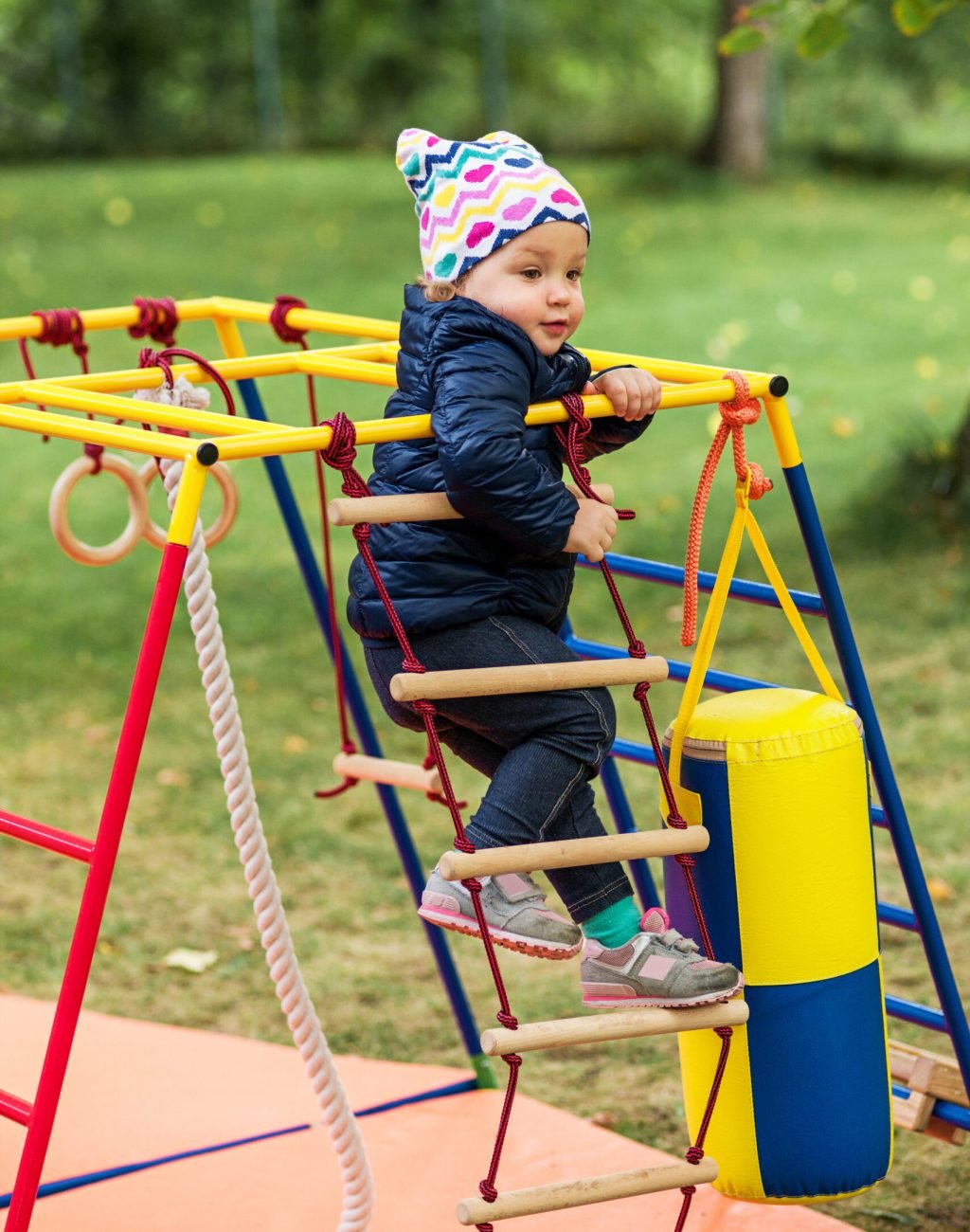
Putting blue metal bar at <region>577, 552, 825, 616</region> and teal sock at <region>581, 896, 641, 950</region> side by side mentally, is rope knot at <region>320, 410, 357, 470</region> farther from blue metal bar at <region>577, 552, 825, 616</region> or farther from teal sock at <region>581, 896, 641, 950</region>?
→ teal sock at <region>581, 896, 641, 950</region>

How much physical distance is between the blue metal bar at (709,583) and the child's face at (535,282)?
1.61 feet

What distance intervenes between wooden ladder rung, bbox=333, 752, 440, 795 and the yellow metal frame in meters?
0.78

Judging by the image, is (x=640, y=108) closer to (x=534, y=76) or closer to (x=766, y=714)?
(x=534, y=76)

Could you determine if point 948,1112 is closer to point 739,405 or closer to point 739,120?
point 739,405

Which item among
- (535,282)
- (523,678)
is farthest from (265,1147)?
(535,282)

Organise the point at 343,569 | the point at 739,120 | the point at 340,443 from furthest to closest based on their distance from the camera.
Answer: the point at 739,120, the point at 343,569, the point at 340,443

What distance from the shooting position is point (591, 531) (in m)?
2.56


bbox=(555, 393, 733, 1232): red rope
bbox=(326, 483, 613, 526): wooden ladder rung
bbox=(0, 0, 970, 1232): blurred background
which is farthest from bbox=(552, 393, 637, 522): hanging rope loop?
bbox=(0, 0, 970, 1232): blurred background

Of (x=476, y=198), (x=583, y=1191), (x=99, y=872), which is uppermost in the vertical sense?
(x=476, y=198)

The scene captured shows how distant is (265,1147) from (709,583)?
1513 millimetres

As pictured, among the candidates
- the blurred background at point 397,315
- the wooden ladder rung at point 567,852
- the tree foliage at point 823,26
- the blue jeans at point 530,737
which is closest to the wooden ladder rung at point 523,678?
the blue jeans at point 530,737

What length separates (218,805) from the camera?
19.4 feet

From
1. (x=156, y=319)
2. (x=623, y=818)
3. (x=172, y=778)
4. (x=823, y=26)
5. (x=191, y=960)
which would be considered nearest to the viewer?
(x=156, y=319)

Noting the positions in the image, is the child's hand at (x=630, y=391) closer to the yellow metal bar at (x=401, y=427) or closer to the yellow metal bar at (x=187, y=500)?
the yellow metal bar at (x=401, y=427)
